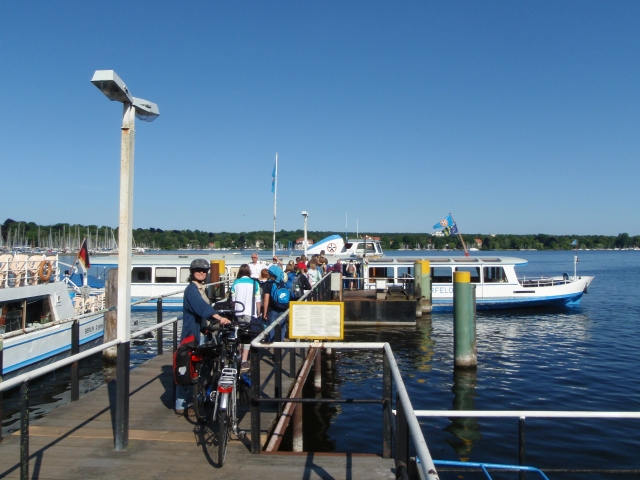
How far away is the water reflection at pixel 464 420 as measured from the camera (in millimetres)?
9602

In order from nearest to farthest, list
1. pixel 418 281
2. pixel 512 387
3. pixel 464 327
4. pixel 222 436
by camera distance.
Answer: pixel 222 436 → pixel 512 387 → pixel 464 327 → pixel 418 281

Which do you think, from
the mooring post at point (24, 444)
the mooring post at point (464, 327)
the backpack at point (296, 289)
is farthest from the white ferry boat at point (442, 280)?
the mooring post at point (24, 444)

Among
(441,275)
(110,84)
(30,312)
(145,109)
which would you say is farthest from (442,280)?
(110,84)

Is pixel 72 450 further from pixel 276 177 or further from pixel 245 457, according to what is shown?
pixel 276 177

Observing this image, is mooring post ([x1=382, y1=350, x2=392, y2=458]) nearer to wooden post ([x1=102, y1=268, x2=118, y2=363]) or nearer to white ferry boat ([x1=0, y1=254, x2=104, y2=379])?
wooden post ([x1=102, y1=268, x2=118, y2=363])

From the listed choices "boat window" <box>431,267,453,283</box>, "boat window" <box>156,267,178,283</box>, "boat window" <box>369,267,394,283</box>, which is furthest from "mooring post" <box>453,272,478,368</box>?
"boat window" <box>156,267,178,283</box>

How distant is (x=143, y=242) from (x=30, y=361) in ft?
381

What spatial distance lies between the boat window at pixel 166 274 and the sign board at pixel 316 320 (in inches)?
1003

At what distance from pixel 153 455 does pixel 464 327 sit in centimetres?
1209

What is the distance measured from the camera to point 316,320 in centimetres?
583

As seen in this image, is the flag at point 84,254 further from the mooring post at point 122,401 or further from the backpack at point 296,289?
the mooring post at point 122,401

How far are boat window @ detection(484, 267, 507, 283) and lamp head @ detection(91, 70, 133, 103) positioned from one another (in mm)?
28299

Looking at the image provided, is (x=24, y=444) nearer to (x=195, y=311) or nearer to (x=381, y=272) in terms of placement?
(x=195, y=311)

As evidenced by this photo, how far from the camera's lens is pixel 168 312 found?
30.3m
